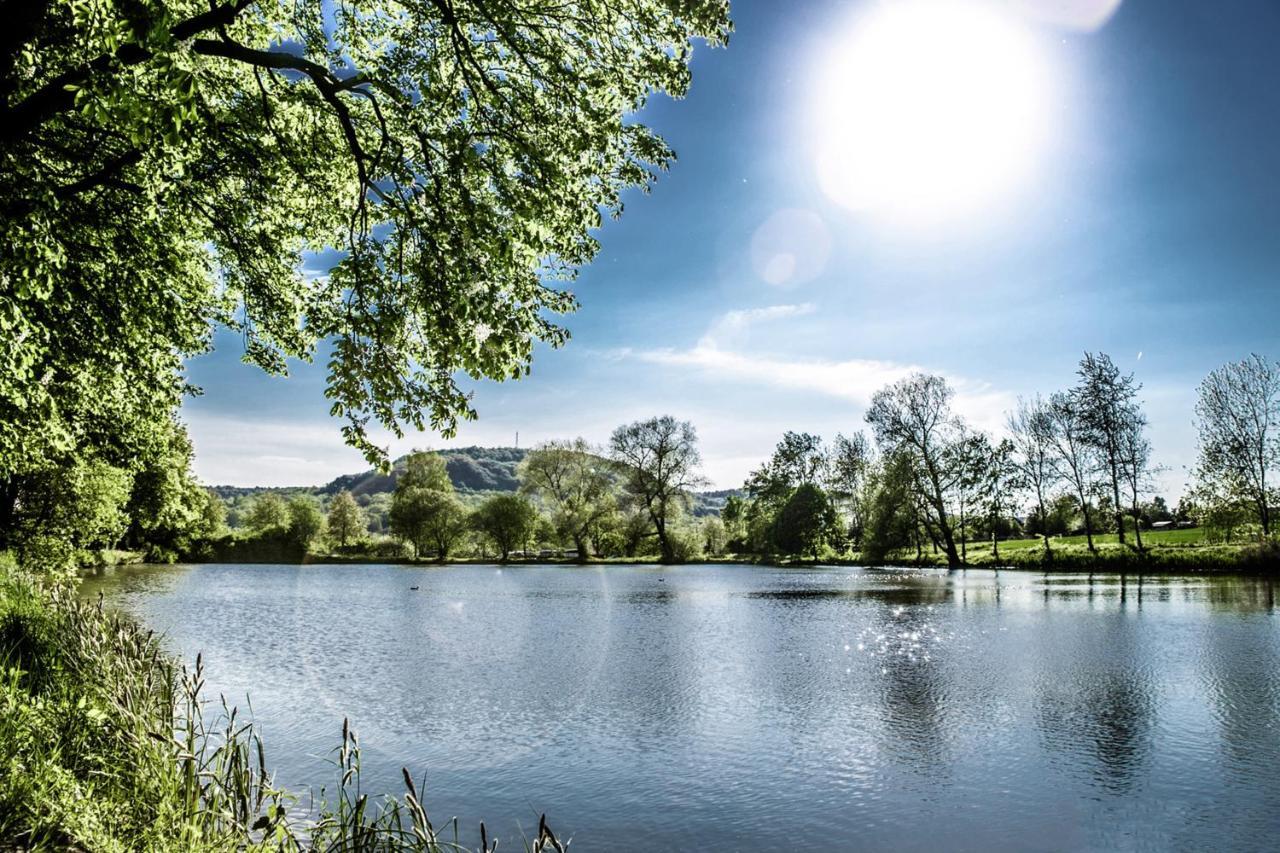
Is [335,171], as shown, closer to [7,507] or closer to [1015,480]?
[7,507]

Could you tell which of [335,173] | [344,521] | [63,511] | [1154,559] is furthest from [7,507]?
[344,521]

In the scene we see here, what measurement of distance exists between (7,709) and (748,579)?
167 feet

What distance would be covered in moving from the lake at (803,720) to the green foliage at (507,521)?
223ft

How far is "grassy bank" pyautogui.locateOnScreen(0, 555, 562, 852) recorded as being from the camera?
509 centimetres

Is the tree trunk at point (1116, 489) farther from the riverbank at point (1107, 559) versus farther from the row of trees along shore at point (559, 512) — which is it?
the row of trees along shore at point (559, 512)

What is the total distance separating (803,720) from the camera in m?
12.9

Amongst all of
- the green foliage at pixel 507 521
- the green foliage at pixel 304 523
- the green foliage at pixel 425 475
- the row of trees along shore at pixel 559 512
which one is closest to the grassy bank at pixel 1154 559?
the row of trees along shore at pixel 559 512

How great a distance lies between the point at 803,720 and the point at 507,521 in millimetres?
86272

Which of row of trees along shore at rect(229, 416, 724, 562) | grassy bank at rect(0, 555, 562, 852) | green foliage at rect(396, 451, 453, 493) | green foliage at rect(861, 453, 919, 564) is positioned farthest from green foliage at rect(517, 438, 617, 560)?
grassy bank at rect(0, 555, 562, 852)

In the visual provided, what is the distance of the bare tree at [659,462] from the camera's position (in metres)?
86.9

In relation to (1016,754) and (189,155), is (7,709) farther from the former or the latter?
(1016,754)

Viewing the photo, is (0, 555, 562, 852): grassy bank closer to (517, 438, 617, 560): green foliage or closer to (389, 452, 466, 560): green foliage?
(517, 438, 617, 560): green foliage

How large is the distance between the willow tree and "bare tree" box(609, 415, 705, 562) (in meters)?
72.8

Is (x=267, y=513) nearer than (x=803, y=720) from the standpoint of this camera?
No
